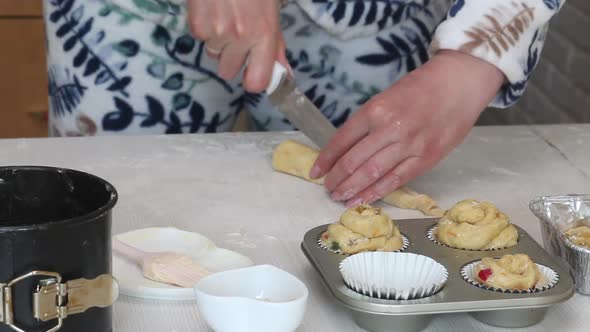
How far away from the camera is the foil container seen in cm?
84

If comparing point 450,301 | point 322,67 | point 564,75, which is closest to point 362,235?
point 450,301

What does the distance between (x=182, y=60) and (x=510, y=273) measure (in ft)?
2.33

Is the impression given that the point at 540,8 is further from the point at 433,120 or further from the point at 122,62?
the point at 122,62

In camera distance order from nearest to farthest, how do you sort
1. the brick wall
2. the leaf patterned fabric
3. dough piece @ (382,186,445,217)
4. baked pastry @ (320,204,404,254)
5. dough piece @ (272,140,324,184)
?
baked pastry @ (320,204,404,254) → dough piece @ (382,186,445,217) → dough piece @ (272,140,324,184) → the leaf patterned fabric → the brick wall

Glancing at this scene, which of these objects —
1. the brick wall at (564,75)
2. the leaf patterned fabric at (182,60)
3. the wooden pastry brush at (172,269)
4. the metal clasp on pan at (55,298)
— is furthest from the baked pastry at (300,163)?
the brick wall at (564,75)

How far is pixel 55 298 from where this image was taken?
2.13 feet

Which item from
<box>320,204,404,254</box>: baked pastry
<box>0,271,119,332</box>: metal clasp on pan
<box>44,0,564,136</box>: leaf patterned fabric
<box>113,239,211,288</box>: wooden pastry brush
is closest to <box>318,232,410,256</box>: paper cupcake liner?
<box>320,204,404,254</box>: baked pastry

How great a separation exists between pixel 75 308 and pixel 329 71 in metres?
0.79

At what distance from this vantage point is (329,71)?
139 cm

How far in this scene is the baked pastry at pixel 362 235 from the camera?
2.78 ft

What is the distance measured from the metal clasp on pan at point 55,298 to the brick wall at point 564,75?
1606mm

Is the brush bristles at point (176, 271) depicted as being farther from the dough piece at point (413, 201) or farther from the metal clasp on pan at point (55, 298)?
the dough piece at point (413, 201)

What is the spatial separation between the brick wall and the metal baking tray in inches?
52.7

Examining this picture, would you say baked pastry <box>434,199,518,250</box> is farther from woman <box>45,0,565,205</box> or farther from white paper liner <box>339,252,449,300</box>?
woman <box>45,0,565,205</box>
